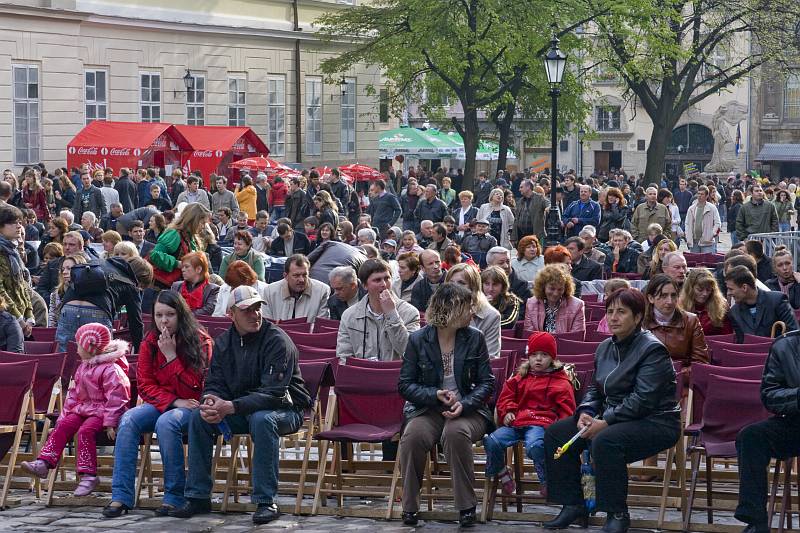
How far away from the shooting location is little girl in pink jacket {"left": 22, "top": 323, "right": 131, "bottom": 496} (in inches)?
382

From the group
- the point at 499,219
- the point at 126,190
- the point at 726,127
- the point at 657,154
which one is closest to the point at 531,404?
the point at 499,219

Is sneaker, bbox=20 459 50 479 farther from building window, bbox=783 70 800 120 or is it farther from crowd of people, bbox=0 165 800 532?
building window, bbox=783 70 800 120

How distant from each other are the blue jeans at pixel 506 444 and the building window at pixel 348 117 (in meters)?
38.1

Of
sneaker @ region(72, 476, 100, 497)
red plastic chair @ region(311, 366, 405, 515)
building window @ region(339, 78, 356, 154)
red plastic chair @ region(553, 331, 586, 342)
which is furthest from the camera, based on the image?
building window @ region(339, 78, 356, 154)

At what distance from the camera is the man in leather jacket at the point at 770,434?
845cm

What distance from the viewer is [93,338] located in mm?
9938

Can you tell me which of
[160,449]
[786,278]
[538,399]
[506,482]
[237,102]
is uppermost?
[237,102]

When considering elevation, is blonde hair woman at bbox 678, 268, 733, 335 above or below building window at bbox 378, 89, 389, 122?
below

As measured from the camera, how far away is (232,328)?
962 centimetres

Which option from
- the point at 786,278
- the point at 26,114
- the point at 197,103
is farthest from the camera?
the point at 197,103

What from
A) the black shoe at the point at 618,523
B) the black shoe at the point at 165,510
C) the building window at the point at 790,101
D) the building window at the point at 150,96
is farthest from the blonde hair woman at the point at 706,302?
the building window at the point at 790,101

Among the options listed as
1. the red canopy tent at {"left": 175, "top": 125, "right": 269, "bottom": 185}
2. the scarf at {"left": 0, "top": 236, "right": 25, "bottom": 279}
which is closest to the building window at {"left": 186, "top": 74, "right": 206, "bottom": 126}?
the red canopy tent at {"left": 175, "top": 125, "right": 269, "bottom": 185}

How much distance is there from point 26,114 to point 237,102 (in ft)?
28.5

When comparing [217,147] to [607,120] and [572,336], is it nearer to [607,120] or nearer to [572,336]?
[572,336]
